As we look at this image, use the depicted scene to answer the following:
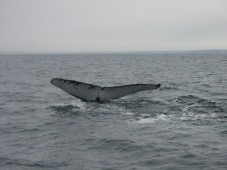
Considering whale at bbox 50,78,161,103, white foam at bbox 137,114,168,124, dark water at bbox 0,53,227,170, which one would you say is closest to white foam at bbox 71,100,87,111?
dark water at bbox 0,53,227,170

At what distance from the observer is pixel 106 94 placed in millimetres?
18938

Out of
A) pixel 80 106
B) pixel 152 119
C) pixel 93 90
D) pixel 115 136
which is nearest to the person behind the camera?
pixel 115 136

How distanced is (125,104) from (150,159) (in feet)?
32.7

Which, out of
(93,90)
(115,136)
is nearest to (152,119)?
(115,136)

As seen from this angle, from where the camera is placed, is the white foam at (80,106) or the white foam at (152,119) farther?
the white foam at (80,106)

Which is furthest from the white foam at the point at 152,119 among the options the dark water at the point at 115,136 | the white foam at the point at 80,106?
Result: the white foam at the point at 80,106

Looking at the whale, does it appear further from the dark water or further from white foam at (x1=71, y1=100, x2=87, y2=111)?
white foam at (x1=71, y1=100, x2=87, y2=111)

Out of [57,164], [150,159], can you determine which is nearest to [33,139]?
[57,164]

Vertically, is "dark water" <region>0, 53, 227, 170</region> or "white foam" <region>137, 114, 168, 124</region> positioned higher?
"white foam" <region>137, 114, 168, 124</region>

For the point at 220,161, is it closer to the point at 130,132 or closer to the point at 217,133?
the point at 217,133

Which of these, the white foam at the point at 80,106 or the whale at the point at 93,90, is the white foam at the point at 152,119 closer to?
the whale at the point at 93,90

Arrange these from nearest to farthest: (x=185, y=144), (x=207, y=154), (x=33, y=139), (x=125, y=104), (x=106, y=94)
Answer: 1. (x=207, y=154)
2. (x=185, y=144)
3. (x=33, y=139)
4. (x=106, y=94)
5. (x=125, y=104)

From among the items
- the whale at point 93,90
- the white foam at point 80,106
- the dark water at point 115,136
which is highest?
the whale at point 93,90

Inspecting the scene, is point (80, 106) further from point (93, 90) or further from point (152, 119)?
point (152, 119)
